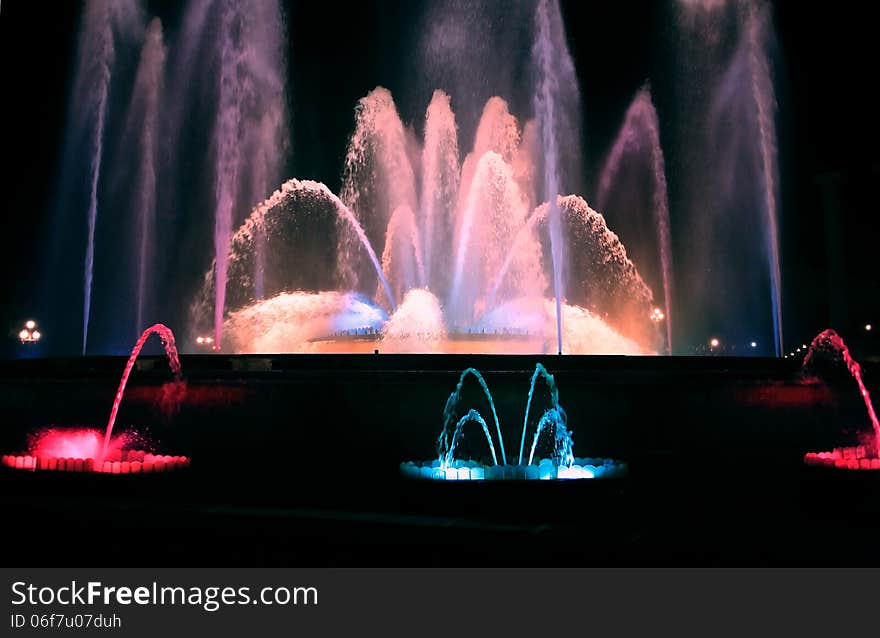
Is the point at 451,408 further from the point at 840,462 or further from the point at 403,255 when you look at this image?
the point at 403,255

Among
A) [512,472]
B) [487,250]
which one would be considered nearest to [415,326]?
[487,250]

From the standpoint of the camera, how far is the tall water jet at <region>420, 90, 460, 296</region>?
2081 centimetres

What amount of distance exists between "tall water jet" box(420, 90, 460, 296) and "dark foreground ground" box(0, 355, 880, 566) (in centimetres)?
889

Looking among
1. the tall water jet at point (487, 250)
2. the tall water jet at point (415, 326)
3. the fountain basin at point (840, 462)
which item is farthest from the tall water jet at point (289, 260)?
the fountain basin at point (840, 462)

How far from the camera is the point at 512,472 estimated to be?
7.98m

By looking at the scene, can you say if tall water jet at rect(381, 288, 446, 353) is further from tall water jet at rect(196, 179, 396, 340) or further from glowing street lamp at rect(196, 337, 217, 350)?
glowing street lamp at rect(196, 337, 217, 350)

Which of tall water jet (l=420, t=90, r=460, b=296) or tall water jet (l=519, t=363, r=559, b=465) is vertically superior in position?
tall water jet (l=420, t=90, r=460, b=296)

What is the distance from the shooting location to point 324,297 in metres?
23.2

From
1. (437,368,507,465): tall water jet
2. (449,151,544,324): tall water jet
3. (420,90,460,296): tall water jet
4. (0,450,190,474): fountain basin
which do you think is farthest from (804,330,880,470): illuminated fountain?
(420,90,460,296): tall water jet

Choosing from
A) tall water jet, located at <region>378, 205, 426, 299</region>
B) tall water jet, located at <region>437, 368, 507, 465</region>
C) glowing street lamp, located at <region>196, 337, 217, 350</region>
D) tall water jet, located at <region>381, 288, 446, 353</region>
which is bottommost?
tall water jet, located at <region>437, 368, 507, 465</region>

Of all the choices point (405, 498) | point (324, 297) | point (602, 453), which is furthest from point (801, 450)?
point (324, 297)
